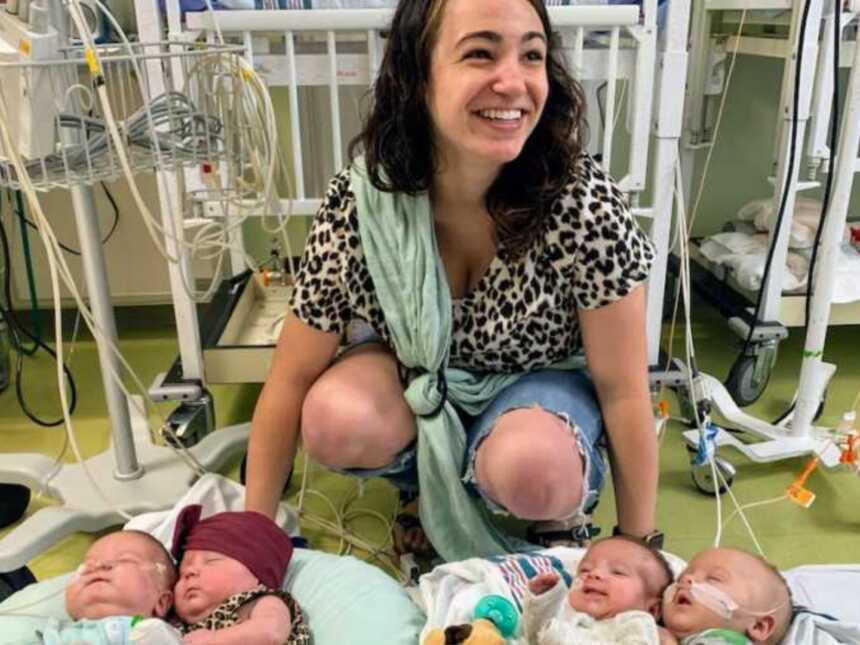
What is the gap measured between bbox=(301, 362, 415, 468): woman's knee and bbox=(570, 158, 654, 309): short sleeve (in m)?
0.32

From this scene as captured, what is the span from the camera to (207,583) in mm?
1017

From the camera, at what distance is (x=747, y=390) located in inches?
71.6

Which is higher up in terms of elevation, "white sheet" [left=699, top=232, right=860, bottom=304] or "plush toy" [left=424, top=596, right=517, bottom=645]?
"white sheet" [left=699, top=232, right=860, bottom=304]

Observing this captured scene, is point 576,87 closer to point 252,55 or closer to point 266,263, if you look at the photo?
point 252,55

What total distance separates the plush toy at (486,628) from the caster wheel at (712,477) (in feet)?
2.12

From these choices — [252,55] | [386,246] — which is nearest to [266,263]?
[252,55]

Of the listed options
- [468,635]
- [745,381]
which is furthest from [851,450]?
[468,635]

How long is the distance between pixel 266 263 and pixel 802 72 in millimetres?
1282

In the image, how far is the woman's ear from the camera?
38.7 inches

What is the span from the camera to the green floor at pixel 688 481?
1438mm

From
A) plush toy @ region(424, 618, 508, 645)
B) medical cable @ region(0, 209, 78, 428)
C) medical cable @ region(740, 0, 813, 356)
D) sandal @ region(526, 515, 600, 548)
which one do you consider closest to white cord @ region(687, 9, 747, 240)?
medical cable @ region(740, 0, 813, 356)

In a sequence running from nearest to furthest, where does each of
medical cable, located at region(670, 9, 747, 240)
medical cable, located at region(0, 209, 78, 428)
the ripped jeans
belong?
1. the ripped jeans
2. medical cable, located at region(0, 209, 78, 428)
3. medical cable, located at region(670, 9, 747, 240)

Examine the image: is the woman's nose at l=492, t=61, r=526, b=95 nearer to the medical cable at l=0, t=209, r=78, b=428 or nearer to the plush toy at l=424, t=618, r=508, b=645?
the plush toy at l=424, t=618, r=508, b=645

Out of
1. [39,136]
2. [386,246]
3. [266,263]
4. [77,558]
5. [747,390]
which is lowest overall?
[77,558]
